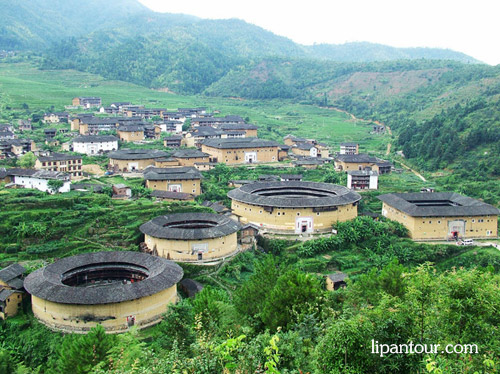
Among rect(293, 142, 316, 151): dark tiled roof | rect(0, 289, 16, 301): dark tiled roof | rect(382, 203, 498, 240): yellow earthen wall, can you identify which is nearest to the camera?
rect(0, 289, 16, 301): dark tiled roof

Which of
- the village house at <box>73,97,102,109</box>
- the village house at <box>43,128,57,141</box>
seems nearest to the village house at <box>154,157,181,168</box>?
the village house at <box>43,128,57,141</box>

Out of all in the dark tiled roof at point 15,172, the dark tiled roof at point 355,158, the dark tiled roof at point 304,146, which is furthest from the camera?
the dark tiled roof at point 304,146

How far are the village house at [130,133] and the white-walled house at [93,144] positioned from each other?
208 inches

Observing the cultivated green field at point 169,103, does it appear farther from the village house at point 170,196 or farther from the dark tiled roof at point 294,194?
the village house at point 170,196

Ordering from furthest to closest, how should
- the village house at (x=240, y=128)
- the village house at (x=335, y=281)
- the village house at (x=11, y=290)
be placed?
1. the village house at (x=240, y=128)
2. the village house at (x=335, y=281)
3. the village house at (x=11, y=290)

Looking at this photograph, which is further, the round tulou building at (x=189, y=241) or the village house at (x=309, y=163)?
the village house at (x=309, y=163)

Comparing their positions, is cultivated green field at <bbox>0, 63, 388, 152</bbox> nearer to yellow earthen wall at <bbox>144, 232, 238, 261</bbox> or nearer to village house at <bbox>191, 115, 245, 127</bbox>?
village house at <bbox>191, 115, 245, 127</bbox>

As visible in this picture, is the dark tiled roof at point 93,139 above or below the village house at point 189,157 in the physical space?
above

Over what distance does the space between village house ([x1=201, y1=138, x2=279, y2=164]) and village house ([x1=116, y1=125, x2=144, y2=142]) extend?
10.4 meters

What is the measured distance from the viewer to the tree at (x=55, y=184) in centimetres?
4378

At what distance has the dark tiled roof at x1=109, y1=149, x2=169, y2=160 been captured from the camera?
189ft

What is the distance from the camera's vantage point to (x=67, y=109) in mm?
Answer: 92188

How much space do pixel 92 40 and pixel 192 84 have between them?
59.2 meters

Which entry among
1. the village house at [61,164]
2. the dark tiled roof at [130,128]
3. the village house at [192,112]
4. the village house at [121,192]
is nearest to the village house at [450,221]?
the village house at [121,192]
